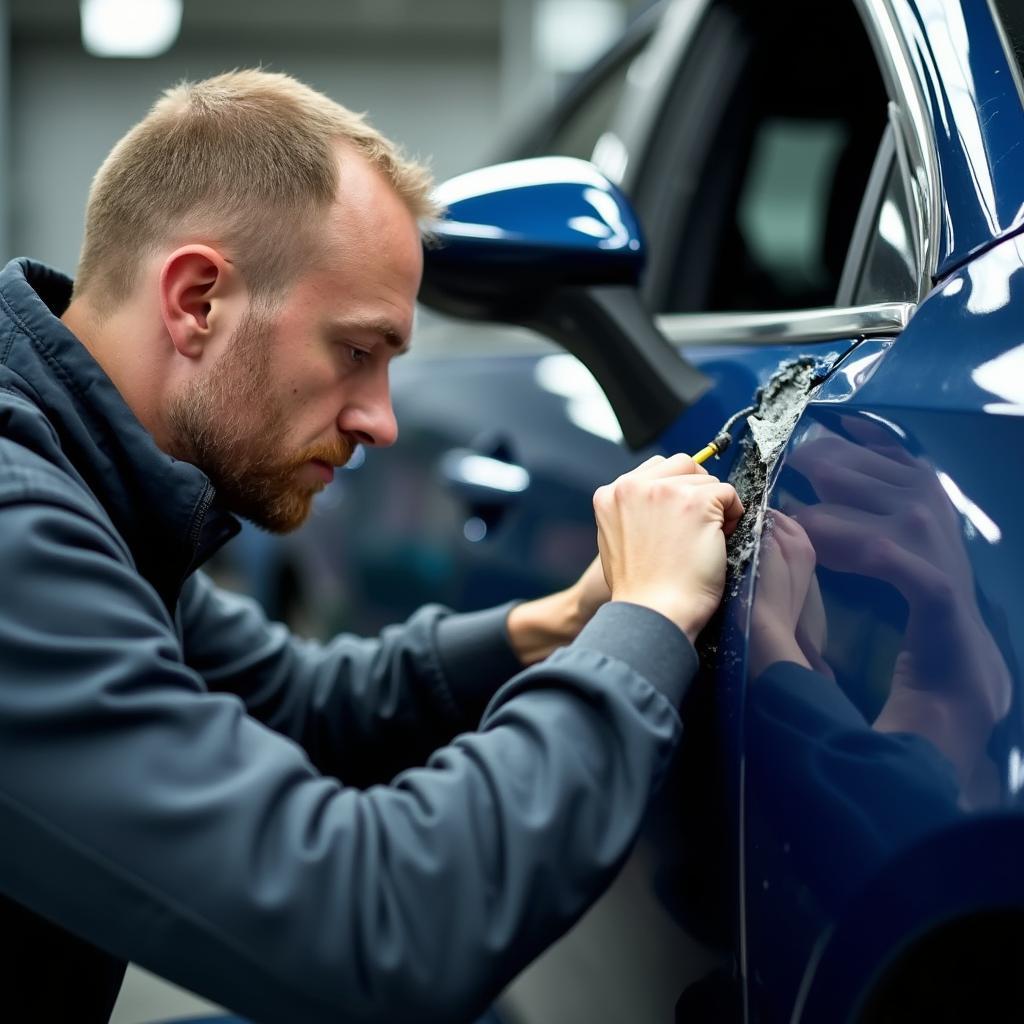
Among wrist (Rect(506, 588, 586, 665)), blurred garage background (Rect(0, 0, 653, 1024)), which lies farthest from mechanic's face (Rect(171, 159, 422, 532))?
blurred garage background (Rect(0, 0, 653, 1024))

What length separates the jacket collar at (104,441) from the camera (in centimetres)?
106

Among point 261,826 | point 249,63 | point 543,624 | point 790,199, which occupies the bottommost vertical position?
point 249,63

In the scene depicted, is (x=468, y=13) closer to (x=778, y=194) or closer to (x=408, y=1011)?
(x=778, y=194)

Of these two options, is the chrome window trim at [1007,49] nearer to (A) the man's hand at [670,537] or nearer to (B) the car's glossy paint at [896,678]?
(B) the car's glossy paint at [896,678]

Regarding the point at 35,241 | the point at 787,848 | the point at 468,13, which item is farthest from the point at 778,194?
the point at 35,241

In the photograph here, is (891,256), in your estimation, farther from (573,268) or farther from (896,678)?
(896,678)

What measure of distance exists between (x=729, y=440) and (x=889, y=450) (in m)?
0.25

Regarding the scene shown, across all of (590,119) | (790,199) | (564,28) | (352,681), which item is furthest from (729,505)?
(564,28)

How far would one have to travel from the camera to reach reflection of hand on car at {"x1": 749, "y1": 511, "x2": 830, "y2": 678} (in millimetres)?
864

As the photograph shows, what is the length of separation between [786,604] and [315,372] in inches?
19.7

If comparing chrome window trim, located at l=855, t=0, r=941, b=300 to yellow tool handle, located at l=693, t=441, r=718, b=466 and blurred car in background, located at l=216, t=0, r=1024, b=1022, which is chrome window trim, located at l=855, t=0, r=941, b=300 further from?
yellow tool handle, located at l=693, t=441, r=718, b=466

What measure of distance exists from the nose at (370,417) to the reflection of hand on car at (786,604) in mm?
436

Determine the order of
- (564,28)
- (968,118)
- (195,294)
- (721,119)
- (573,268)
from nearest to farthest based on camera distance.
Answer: (968,118)
(195,294)
(573,268)
(721,119)
(564,28)

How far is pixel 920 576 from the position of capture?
2.60 feet
